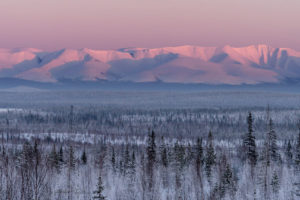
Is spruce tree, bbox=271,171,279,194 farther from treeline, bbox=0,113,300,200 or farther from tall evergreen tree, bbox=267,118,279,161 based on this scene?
tall evergreen tree, bbox=267,118,279,161

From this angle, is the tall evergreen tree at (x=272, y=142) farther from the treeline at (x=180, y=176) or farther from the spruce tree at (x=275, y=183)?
the spruce tree at (x=275, y=183)

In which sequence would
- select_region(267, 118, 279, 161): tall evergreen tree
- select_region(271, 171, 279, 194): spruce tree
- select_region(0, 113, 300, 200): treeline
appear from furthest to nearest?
select_region(271, 171, 279, 194): spruce tree → select_region(267, 118, 279, 161): tall evergreen tree → select_region(0, 113, 300, 200): treeline

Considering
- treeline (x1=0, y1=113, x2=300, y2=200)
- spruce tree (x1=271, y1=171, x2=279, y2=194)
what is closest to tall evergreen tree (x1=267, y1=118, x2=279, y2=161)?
treeline (x1=0, y1=113, x2=300, y2=200)

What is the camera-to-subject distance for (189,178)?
6375 centimetres

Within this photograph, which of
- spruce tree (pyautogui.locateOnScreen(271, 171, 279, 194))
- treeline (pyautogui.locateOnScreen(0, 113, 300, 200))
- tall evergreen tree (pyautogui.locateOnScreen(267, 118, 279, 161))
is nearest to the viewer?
treeline (pyautogui.locateOnScreen(0, 113, 300, 200))

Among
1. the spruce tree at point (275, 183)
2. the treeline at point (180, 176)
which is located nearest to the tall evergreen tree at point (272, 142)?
the treeline at point (180, 176)

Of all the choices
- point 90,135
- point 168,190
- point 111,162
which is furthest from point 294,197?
point 90,135

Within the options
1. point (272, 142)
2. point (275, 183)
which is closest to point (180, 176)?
point (272, 142)

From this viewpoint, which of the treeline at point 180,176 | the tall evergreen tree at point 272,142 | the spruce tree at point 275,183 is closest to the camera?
the treeline at point 180,176

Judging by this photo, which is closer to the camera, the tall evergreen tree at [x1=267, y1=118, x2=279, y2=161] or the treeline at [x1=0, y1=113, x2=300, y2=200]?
the treeline at [x1=0, y1=113, x2=300, y2=200]

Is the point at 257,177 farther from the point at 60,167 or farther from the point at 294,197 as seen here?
the point at 60,167

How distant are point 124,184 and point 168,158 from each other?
396 inches

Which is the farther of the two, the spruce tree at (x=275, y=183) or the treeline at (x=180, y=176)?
the spruce tree at (x=275, y=183)

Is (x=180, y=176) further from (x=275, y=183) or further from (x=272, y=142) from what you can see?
(x=275, y=183)
